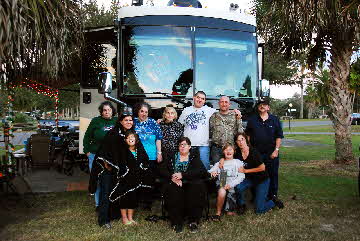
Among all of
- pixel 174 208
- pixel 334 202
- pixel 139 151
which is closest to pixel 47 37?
pixel 139 151

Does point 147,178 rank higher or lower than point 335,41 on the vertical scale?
lower

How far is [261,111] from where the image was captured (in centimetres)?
695

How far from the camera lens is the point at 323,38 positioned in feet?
41.4

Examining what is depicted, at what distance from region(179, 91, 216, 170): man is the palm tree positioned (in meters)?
1.97

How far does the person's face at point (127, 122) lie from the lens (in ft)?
20.0

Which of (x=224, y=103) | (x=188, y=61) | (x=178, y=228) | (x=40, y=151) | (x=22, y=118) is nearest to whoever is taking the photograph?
(x=178, y=228)

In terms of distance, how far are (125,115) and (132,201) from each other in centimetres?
120

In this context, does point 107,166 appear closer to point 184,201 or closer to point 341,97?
point 184,201

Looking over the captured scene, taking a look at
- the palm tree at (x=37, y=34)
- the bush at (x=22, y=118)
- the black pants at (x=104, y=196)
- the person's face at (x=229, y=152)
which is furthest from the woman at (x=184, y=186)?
the bush at (x=22, y=118)

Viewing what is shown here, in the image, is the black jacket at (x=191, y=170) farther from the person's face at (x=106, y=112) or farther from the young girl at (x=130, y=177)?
the person's face at (x=106, y=112)

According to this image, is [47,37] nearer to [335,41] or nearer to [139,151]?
[139,151]

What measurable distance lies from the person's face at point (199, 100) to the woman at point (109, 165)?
1019mm

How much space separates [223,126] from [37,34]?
2.91 m

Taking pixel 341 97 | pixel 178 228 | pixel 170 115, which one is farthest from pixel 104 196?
pixel 341 97
